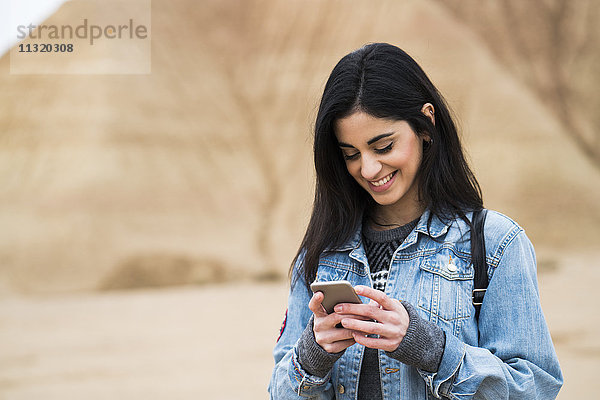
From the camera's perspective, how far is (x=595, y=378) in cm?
895

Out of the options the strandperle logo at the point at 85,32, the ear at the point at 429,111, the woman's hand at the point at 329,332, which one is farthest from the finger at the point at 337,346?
the strandperle logo at the point at 85,32

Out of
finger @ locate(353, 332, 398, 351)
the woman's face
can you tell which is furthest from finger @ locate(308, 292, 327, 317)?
the woman's face

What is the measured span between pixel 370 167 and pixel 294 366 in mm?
589

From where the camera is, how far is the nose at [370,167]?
A: 195cm

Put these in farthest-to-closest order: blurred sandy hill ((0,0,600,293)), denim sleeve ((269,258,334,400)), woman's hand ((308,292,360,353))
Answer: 1. blurred sandy hill ((0,0,600,293))
2. denim sleeve ((269,258,334,400))
3. woman's hand ((308,292,360,353))

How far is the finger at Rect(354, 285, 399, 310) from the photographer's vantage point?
1644 mm

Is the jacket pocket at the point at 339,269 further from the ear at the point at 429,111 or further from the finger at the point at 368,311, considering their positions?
the ear at the point at 429,111

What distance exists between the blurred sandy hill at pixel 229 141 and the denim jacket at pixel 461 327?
18.3 meters

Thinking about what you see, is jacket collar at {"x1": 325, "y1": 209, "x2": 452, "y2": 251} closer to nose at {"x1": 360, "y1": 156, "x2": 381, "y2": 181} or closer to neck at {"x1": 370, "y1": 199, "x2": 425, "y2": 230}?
neck at {"x1": 370, "y1": 199, "x2": 425, "y2": 230}

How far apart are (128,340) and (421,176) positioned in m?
11.9

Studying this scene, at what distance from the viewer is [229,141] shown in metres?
24.7

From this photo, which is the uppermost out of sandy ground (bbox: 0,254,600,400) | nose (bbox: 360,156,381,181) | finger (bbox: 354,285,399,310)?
nose (bbox: 360,156,381,181)

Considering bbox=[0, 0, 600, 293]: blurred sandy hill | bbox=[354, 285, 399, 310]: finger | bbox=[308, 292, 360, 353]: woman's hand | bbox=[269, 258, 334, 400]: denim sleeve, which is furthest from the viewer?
bbox=[0, 0, 600, 293]: blurred sandy hill

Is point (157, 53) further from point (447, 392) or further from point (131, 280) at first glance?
point (447, 392)
